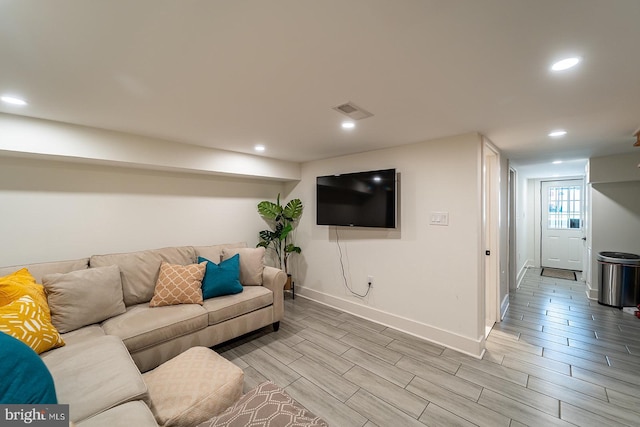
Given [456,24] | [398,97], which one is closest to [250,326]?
[398,97]

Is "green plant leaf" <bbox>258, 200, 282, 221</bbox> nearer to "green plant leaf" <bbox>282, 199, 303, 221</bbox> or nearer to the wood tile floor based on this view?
"green plant leaf" <bbox>282, 199, 303, 221</bbox>

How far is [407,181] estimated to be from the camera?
3055 millimetres

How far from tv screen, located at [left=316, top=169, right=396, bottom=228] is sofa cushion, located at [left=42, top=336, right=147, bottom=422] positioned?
2601 mm

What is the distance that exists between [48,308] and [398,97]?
10.1 ft

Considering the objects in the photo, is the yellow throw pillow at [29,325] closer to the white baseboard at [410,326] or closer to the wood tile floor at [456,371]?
the wood tile floor at [456,371]

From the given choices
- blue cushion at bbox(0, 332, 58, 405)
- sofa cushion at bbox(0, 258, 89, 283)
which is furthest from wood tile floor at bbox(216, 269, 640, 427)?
sofa cushion at bbox(0, 258, 89, 283)

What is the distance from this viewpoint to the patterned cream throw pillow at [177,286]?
2502 millimetres

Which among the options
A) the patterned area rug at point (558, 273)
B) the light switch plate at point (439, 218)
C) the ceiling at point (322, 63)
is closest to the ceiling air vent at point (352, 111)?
the ceiling at point (322, 63)

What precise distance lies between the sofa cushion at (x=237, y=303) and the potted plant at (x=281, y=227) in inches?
51.0

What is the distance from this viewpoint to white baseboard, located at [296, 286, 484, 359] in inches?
101

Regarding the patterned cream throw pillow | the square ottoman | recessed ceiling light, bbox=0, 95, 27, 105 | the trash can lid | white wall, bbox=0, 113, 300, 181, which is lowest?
the square ottoman

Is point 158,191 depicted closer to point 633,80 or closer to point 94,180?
point 94,180

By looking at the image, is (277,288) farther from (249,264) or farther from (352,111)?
(352,111)

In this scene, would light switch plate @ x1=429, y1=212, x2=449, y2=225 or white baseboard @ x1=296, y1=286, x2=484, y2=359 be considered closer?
white baseboard @ x1=296, y1=286, x2=484, y2=359
